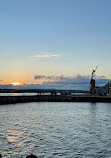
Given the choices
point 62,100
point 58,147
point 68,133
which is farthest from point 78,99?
point 58,147

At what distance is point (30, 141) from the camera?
35.9 metres

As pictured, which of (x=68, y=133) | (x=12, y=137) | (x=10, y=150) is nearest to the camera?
(x=10, y=150)

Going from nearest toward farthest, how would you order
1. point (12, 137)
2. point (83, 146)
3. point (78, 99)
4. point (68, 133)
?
point (83, 146), point (12, 137), point (68, 133), point (78, 99)

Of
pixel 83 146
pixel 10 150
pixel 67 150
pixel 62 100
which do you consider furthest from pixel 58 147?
pixel 62 100

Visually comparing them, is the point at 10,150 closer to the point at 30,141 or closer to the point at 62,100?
the point at 30,141

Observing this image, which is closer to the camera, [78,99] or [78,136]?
[78,136]

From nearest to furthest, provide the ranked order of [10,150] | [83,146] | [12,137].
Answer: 1. [10,150]
2. [83,146]
3. [12,137]

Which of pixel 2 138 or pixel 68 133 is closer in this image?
pixel 2 138

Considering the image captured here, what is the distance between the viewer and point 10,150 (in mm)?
30797

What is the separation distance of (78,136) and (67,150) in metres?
9.24

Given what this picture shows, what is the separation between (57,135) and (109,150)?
11917mm

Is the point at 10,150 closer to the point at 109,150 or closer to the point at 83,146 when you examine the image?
the point at 83,146

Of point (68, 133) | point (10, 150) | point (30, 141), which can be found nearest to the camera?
point (10, 150)

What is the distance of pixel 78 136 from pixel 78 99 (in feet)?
386
